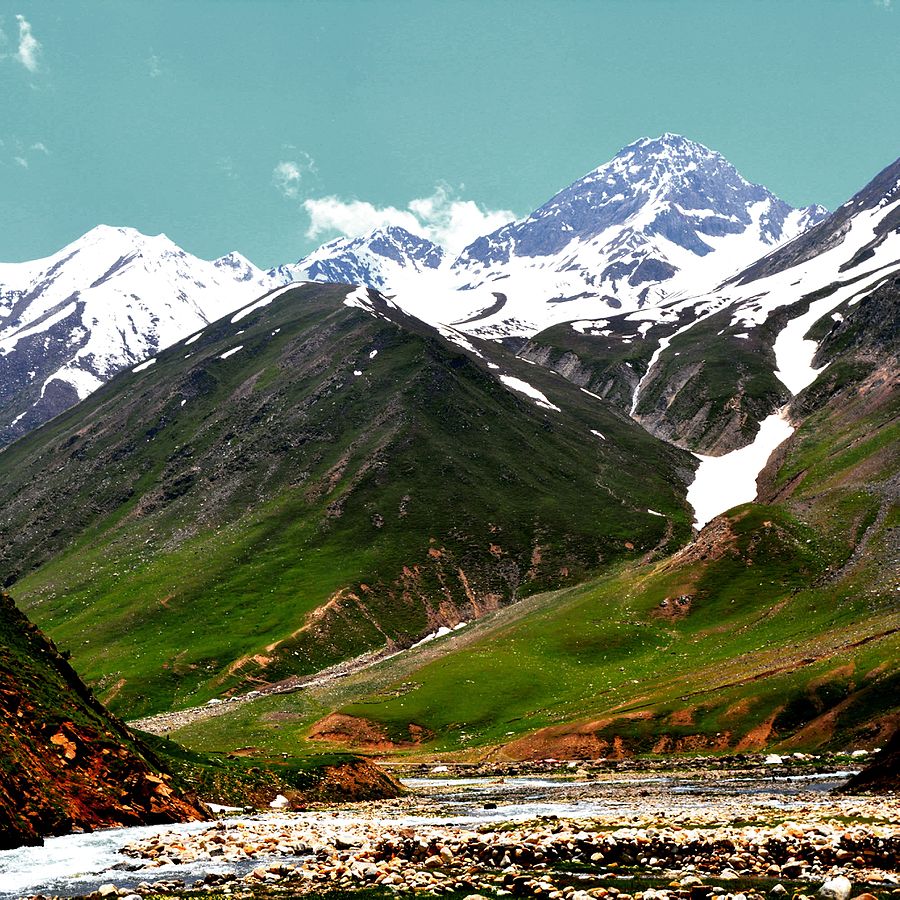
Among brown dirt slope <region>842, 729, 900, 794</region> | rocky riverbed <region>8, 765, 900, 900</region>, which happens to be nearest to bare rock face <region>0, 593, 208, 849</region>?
rocky riverbed <region>8, 765, 900, 900</region>

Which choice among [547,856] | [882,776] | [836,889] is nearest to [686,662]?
[882,776]

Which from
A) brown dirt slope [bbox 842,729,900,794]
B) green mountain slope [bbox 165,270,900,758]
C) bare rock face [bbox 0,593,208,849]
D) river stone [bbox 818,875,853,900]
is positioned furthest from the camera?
green mountain slope [bbox 165,270,900,758]

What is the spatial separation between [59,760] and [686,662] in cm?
9768

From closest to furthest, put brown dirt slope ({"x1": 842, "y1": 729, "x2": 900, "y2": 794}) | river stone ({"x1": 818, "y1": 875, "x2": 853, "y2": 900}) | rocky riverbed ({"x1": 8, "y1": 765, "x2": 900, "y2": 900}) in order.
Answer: river stone ({"x1": 818, "y1": 875, "x2": 853, "y2": 900})
rocky riverbed ({"x1": 8, "y1": 765, "x2": 900, "y2": 900})
brown dirt slope ({"x1": 842, "y1": 729, "x2": 900, "y2": 794})

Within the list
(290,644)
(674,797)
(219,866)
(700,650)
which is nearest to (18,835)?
(219,866)

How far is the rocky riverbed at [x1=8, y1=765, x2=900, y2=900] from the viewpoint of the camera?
21797 mm

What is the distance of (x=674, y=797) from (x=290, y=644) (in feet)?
410

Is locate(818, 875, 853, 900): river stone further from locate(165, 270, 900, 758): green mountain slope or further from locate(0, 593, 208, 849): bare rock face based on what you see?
locate(165, 270, 900, 758): green mountain slope

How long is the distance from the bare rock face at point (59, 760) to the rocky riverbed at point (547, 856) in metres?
3.20

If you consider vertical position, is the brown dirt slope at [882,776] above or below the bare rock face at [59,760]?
below

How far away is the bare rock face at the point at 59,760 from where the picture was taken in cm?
3309

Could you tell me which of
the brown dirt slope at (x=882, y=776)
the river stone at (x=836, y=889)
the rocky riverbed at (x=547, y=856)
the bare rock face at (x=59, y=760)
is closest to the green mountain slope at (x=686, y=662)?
the brown dirt slope at (x=882, y=776)

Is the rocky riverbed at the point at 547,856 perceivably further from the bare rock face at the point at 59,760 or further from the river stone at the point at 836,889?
the bare rock face at the point at 59,760

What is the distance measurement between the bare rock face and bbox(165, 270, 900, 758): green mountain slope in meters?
56.7
